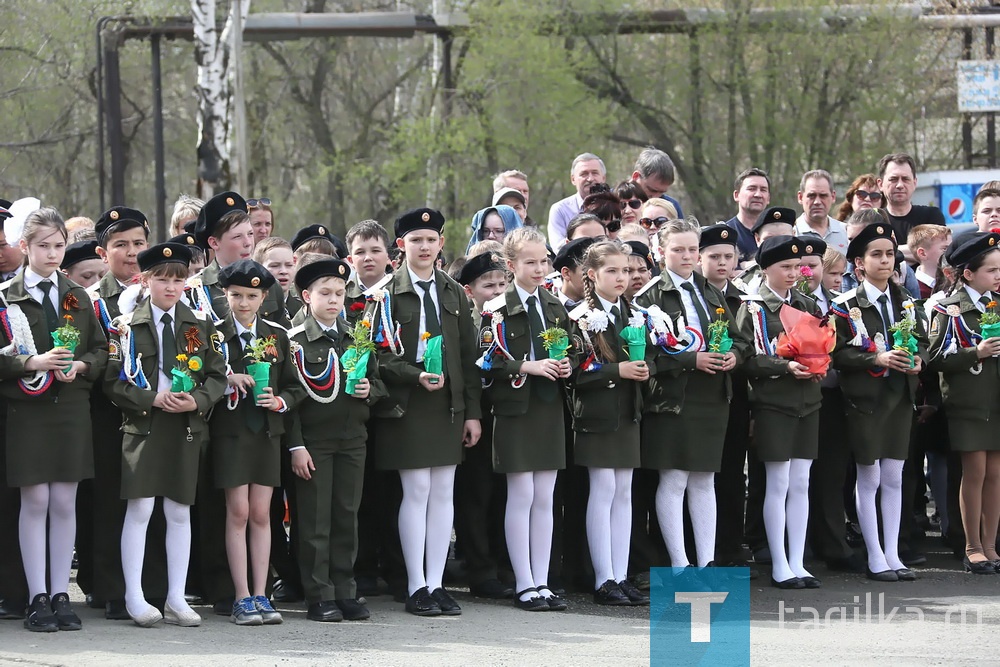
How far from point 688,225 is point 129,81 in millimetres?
22810

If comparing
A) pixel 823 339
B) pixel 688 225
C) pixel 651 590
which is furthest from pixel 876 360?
pixel 651 590

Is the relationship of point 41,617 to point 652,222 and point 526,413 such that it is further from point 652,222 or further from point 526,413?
point 652,222

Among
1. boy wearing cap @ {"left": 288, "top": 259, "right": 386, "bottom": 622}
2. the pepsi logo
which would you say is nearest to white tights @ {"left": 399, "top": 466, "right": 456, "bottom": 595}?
boy wearing cap @ {"left": 288, "top": 259, "right": 386, "bottom": 622}

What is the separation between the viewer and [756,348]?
812 cm

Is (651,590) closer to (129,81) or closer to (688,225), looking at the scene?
(688,225)

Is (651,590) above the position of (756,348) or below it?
below

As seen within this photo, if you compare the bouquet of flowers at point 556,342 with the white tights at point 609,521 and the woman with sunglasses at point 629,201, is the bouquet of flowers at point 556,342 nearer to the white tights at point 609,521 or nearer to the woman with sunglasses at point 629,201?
the white tights at point 609,521

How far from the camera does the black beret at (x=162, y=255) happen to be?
6941 millimetres

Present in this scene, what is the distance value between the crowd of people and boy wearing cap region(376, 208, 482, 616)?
0.02 metres

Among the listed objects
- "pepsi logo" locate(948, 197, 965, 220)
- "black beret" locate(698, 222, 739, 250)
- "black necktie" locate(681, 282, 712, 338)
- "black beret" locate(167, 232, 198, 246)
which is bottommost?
"black necktie" locate(681, 282, 712, 338)

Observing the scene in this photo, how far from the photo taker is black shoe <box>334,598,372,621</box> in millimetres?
7176

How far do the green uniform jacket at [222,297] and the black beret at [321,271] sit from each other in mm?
259

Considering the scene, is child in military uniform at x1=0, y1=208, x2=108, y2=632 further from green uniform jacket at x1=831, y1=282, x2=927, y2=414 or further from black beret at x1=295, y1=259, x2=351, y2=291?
green uniform jacket at x1=831, y1=282, x2=927, y2=414

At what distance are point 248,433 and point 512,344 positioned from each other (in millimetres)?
1507
